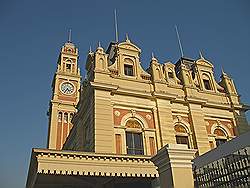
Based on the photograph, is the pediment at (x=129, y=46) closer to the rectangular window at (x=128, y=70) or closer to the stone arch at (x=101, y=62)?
the rectangular window at (x=128, y=70)

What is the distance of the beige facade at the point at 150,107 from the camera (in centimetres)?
1830

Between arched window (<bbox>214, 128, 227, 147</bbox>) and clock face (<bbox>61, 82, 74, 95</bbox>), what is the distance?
30.1 m

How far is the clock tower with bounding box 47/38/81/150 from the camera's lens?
1622 inches

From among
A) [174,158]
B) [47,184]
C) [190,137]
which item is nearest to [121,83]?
[190,137]

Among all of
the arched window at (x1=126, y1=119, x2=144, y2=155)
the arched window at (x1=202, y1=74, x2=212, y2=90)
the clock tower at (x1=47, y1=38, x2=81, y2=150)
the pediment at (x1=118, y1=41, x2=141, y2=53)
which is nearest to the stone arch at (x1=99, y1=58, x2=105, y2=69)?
the pediment at (x1=118, y1=41, x2=141, y2=53)

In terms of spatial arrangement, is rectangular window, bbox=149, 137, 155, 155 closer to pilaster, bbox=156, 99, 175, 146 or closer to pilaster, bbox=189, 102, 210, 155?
pilaster, bbox=156, 99, 175, 146

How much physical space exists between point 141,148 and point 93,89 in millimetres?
5444

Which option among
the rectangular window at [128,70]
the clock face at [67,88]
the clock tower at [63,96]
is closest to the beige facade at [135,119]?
the rectangular window at [128,70]

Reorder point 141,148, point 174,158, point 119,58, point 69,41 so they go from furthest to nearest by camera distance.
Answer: point 69,41 → point 119,58 → point 141,148 → point 174,158

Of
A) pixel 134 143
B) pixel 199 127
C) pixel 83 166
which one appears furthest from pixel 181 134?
pixel 83 166

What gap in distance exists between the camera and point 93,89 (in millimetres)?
18781

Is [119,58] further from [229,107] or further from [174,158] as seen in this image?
[174,158]

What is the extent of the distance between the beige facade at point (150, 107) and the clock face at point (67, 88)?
2272 centimetres

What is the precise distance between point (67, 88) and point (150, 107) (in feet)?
95.0
